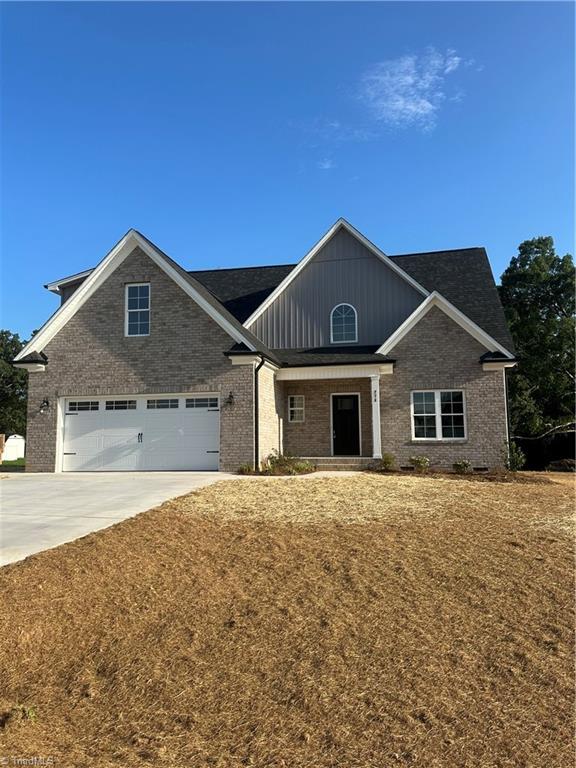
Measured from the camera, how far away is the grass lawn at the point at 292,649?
11.1ft

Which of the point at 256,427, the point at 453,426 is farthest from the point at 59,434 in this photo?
the point at 453,426

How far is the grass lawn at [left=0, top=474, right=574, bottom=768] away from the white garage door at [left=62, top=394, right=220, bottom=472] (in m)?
8.89

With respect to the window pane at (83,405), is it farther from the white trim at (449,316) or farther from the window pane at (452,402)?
the window pane at (452,402)

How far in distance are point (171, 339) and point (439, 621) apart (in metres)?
13.6

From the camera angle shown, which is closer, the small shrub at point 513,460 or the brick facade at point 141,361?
the brick facade at point 141,361

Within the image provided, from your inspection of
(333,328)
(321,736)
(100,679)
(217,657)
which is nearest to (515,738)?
(321,736)

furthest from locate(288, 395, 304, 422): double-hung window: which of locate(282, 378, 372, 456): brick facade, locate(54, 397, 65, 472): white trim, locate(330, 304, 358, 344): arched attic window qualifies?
locate(54, 397, 65, 472): white trim

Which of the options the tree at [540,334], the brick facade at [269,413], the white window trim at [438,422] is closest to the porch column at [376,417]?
the white window trim at [438,422]

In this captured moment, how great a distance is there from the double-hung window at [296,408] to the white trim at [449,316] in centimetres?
350

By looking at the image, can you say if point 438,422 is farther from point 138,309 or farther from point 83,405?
point 83,405

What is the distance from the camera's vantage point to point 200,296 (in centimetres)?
1694

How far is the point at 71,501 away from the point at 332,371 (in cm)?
979

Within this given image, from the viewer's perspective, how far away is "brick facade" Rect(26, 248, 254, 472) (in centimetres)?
1638

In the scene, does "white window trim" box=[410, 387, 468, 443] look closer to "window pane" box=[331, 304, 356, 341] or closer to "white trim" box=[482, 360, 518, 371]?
"white trim" box=[482, 360, 518, 371]
